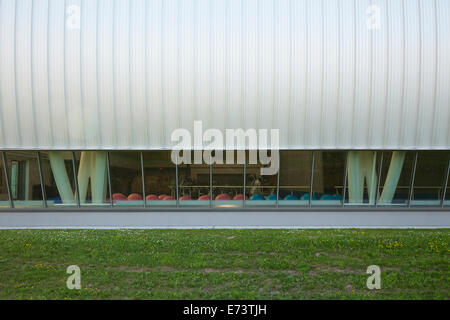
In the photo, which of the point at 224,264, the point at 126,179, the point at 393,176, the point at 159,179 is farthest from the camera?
the point at 393,176

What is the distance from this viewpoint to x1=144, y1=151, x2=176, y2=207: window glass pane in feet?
49.0

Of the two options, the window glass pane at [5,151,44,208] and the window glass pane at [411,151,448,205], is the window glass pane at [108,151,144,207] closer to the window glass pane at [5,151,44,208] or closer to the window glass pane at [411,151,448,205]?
the window glass pane at [5,151,44,208]

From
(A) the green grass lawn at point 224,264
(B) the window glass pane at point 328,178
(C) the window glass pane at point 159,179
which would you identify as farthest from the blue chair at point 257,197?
(C) the window glass pane at point 159,179

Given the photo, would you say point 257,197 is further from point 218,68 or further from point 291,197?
point 218,68

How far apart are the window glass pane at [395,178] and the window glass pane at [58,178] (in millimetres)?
13751

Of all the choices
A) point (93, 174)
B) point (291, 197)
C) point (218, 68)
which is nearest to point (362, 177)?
point (291, 197)

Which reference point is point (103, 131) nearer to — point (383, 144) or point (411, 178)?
point (383, 144)

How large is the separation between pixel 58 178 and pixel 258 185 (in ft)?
Result: 28.9

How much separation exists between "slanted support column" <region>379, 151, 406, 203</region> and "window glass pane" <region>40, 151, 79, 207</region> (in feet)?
45.5

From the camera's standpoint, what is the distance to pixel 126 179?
15.3m

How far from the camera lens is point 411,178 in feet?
50.3

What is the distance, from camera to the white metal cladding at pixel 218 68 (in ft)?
47.3

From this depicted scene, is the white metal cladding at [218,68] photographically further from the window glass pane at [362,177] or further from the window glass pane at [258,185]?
the window glass pane at [258,185]

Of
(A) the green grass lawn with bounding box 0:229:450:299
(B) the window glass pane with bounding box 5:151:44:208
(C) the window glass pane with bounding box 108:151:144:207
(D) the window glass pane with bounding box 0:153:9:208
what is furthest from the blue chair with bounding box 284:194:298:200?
(D) the window glass pane with bounding box 0:153:9:208
